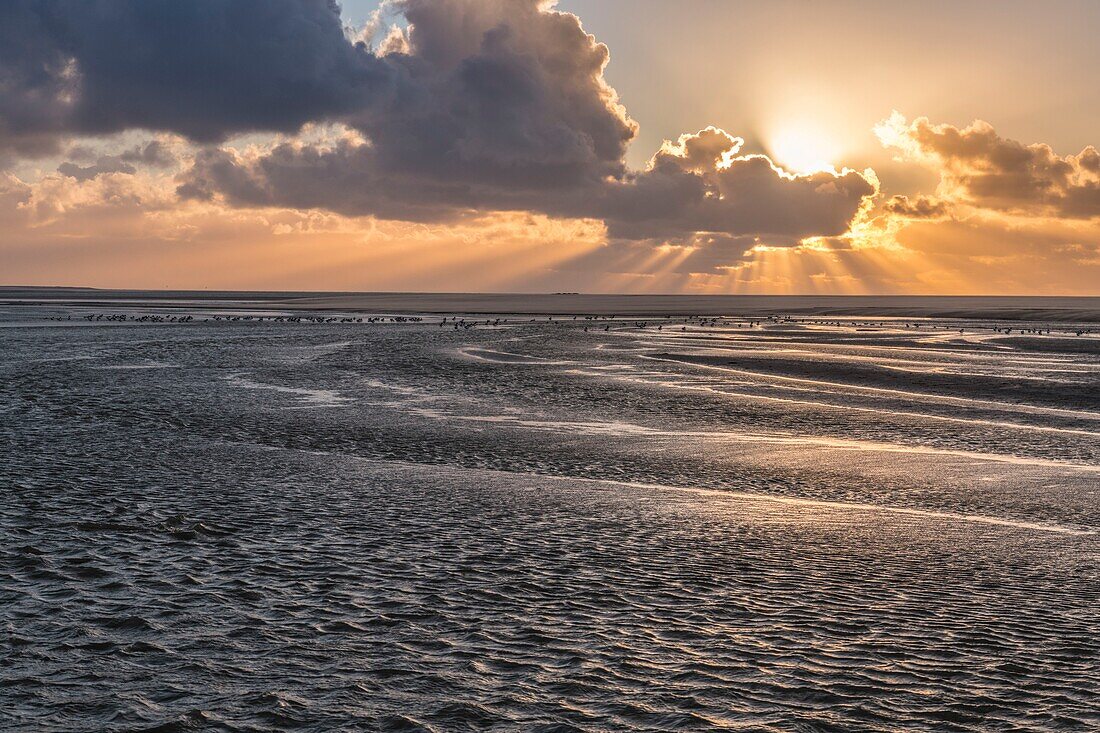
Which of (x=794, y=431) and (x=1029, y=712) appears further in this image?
(x=794, y=431)

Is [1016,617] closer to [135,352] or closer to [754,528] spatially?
[754,528]

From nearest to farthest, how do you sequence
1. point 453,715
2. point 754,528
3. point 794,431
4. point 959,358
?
point 453,715, point 754,528, point 794,431, point 959,358

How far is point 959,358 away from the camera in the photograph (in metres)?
58.8

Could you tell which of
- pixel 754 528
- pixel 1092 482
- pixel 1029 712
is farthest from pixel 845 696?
pixel 1092 482

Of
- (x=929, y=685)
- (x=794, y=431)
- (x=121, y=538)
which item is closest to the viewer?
(x=929, y=685)

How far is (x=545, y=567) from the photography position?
14164 mm

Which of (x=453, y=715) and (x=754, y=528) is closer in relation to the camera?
(x=453, y=715)

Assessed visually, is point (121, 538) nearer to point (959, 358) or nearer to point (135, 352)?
point (135, 352)

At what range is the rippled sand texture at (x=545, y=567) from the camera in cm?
927

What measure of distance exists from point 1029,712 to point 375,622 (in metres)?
7.19

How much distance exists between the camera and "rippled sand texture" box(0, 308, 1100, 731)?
365 inches

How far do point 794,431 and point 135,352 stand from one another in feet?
155

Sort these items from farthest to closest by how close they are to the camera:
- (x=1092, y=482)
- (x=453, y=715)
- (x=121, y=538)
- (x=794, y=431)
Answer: (x=794, y=431) < (x=1092, y=482) < (x=121, y=538) < (x=453, y=715)

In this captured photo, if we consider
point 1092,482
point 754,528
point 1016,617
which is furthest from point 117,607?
point 1092,482
